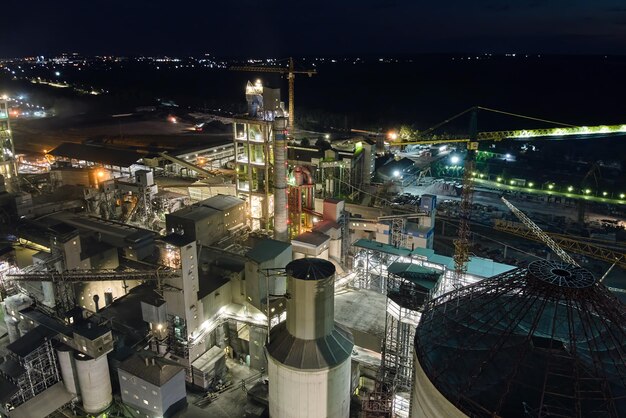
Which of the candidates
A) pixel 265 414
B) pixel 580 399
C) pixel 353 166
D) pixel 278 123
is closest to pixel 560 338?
pixel 580 399

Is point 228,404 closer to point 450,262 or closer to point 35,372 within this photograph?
point 35,372

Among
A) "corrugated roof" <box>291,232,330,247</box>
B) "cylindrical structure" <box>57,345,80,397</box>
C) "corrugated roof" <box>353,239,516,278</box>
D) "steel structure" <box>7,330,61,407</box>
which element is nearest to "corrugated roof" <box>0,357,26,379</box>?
"steel structure" <box>7,330,61,407</box>

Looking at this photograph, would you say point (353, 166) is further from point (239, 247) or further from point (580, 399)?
point (580, 399)

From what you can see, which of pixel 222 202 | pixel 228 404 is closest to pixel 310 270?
pixel 228 404

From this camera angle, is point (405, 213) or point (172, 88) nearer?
point (405, 213)

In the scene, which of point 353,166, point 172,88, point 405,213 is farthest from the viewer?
point 172,88

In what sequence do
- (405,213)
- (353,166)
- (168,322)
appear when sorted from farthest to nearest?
(353,166)
(405,213)
(168,322)
